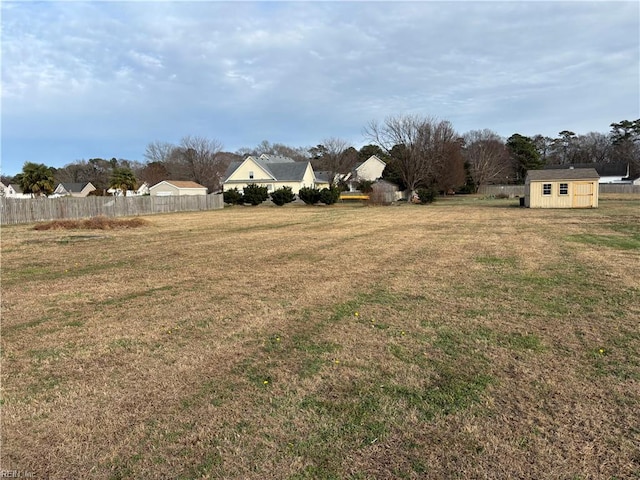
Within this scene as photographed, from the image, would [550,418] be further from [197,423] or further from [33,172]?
[33,172]

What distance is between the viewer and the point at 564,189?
29.5 m

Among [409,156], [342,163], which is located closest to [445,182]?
[409,156]

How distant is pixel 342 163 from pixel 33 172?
37966mm

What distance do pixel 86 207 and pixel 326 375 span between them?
28.1 meters

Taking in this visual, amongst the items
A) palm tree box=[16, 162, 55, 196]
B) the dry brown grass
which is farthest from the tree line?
the dry brown grass

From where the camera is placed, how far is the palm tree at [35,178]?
1688 inches

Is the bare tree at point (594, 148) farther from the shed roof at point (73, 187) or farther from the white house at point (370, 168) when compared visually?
the shed roof at point (73, 187)

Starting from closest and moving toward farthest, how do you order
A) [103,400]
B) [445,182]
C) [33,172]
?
[103,400]
[33,172]
[445,182]

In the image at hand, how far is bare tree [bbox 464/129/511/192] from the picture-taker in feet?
206

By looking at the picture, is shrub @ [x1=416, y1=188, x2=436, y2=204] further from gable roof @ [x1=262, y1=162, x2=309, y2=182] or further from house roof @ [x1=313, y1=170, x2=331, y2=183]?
house roof @ [x1=313, y1=170, x2=331, y2=183]

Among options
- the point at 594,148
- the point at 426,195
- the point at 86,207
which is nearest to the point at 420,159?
the point at 426,195

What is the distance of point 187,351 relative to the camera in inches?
170

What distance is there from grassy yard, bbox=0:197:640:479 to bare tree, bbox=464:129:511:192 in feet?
193

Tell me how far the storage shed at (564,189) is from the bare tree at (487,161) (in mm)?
33432
